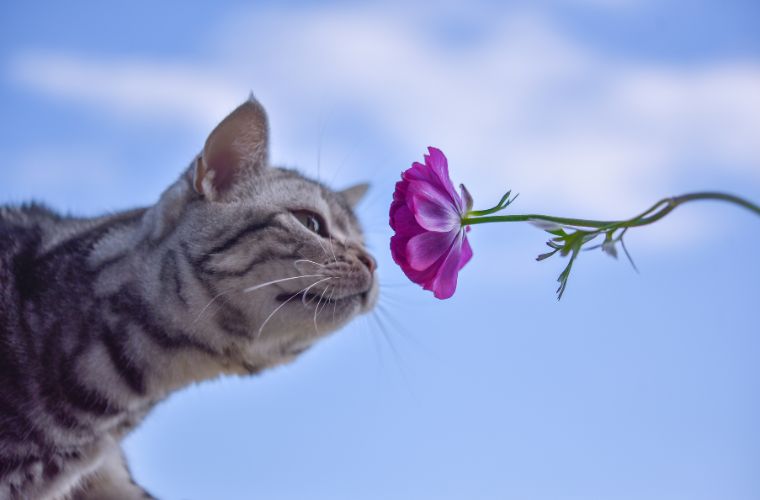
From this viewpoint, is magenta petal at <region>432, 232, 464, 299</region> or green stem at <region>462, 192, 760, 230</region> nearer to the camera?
green stem at <region>462, 192, 760, 230</region>

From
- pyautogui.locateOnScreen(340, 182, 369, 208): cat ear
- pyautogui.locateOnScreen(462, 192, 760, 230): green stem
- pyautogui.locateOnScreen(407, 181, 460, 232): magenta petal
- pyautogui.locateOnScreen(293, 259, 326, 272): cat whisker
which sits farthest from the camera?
pyautogui.locateOnScreen(340, 182, 369, 208): cat ear

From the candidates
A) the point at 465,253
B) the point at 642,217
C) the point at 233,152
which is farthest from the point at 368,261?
the point at 642,217

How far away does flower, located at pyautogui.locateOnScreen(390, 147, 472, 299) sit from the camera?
0.55 meters

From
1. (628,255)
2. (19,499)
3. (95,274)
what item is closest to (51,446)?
(19,499)

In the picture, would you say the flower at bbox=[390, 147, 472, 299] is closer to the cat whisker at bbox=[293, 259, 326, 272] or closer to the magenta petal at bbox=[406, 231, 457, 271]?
the magenta petal at bbox=[406, 231, 457, 271]

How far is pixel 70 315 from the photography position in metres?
1.05

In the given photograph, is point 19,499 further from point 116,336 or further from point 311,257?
point 311,257

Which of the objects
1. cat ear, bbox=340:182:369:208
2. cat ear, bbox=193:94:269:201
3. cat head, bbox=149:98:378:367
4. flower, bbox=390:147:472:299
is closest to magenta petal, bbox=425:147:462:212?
flower, bbox=390:147:472:299

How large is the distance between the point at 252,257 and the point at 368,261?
16cm

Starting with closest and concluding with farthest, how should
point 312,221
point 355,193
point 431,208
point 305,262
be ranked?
point 431,208, point 305,262, point 312,221, point 355,193

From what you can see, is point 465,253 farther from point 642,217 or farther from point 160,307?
point 160,307

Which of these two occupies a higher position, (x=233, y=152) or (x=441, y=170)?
(x=233, y=152)

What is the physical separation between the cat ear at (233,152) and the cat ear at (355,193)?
21cm

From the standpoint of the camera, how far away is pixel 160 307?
1.04 metres
